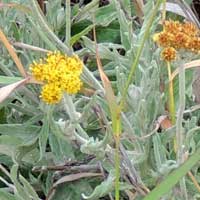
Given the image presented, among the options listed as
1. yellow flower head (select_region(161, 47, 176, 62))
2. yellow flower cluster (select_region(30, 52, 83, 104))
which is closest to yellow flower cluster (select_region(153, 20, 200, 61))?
yellow flower head (select_region(161, 47, 176, 62))

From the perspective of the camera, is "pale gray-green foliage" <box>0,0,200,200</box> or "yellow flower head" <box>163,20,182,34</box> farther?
"pale gray-green foliage" <box>0,0,200,200</box>

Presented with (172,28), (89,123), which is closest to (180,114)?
(172,28)

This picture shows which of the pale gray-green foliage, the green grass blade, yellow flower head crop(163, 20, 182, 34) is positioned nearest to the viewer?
the green grass blade

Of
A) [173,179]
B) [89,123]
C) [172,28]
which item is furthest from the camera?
[89,123]

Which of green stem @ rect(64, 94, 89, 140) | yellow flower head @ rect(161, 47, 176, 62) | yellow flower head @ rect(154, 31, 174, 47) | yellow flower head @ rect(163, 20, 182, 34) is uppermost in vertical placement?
yellow flower head @ rect(163, 20, 182, 34)

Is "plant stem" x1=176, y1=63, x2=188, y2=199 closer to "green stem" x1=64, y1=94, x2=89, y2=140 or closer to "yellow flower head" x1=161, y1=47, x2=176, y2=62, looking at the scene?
"yellow flower head" x1=161, y1=47, x2=176, y2=62

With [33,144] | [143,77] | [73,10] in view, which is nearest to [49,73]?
[143,77]

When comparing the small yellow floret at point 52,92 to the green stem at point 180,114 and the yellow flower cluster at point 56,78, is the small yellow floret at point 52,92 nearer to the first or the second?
the yellow flower cluster at point 56,78

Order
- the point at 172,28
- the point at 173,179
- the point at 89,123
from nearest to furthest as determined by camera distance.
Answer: the point at 173,179
the point at 172,28
the point at 89,123

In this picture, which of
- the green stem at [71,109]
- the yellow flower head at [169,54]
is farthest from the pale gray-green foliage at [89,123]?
the yellow flower head at [169,54]

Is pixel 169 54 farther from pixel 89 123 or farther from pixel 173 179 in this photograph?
pixel 89 123

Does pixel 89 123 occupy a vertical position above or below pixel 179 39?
below

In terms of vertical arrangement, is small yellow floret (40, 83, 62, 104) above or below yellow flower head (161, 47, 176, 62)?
below

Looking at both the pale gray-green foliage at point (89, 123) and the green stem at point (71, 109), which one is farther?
the pale gray-green foliage at point (89, 123)
